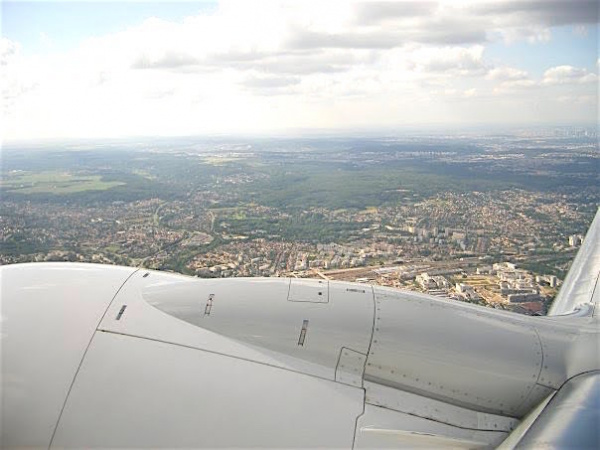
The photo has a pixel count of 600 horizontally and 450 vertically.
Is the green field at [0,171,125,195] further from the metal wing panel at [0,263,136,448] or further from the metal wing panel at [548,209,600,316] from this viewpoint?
the metal wing panel at [548,209,600,316]

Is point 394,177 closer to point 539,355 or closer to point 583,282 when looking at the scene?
point 583,282

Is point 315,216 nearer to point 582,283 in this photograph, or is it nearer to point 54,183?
point 582,283

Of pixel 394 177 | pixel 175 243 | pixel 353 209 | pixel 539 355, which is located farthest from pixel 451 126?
pixel 539 355

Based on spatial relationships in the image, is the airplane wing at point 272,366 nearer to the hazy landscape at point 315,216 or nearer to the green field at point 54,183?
the hazy landscape at point 315,216

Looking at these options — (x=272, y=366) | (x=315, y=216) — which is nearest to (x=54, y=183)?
Answer: (x=315, y=216)

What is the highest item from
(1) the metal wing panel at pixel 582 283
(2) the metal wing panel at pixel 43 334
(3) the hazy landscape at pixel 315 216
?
(2) the metal wing panel at pixel 43 334

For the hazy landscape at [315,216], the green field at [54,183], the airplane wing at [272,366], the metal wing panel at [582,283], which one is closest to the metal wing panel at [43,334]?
the airplane wing at [272,366]
